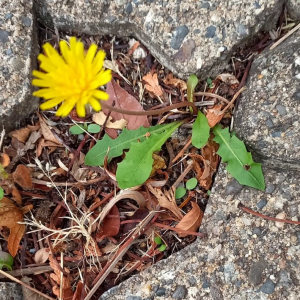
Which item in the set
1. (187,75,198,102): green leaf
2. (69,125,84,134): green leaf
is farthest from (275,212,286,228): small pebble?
(69,125,84,134): green leaf

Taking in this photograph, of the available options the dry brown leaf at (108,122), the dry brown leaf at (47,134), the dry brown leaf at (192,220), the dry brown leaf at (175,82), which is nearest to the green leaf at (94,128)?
the dry brown leaf at (108,122)

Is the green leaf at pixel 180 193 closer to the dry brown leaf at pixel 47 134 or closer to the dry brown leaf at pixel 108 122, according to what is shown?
the dry brown leaf at pixel 108 122

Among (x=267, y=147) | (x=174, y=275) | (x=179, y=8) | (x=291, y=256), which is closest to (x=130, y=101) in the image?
(x=179, y=8)

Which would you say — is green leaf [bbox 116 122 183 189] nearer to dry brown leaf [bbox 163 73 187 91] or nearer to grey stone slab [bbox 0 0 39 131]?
dry brown leaf [bbox 163 73 187 91]

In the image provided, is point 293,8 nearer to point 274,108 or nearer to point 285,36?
point 285,36

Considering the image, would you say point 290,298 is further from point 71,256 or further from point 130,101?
point 130,101

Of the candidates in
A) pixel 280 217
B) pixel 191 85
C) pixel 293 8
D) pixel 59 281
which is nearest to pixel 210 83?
pixel 191 85
